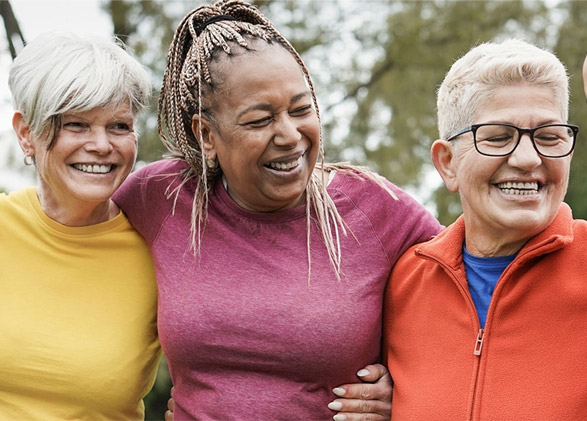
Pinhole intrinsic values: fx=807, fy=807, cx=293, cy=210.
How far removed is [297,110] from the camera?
8.75 feet

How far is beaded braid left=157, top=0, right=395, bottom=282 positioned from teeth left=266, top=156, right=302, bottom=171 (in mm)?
122

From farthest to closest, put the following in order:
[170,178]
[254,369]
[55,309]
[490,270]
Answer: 1. [170,178]
2. [55,309]
3. [254,369]
4. [490,270]

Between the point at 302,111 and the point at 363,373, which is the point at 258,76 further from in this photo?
the point at 363,373

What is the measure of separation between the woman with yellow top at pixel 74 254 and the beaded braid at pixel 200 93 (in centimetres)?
16

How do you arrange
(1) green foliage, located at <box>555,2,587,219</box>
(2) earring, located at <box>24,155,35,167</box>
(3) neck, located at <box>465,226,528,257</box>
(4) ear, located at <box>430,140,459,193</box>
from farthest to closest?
(1) green foliage, located at <box>555,2,587,219</box>
(2) earring, located at <box>24,155,35,167</box>
(4) ear, located at <box>430,140,459,193</box>
(3) neck, located at <box>465,226,528,257</box>

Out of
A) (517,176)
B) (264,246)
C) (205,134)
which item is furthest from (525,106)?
(205,134)

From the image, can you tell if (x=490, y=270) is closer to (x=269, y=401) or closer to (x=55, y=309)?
(x=269, y=401)

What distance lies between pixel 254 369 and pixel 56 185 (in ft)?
3.21

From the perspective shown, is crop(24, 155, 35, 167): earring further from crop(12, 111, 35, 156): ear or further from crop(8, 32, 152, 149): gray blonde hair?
crop(8, 32, 152, 149): gray blonde hair

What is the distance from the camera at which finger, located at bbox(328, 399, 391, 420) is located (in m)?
2.65

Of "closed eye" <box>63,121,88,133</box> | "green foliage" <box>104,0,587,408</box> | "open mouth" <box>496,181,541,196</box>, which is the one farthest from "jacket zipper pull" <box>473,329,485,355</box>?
"green foliage" <box>104,0,587,408</box>

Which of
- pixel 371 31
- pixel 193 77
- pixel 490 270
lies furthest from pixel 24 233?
pixel 371 31

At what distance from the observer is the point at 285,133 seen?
2.62 m

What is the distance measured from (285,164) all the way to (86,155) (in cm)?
70
